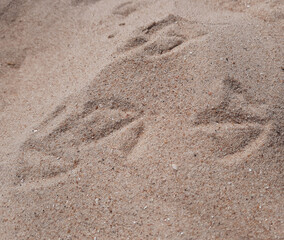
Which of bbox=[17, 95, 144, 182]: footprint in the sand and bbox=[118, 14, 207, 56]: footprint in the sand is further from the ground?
bbox=[118, 14, 207, 56]: footprint in the sand

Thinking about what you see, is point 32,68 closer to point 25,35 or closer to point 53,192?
point 25,35

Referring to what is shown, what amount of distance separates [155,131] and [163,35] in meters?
0.67

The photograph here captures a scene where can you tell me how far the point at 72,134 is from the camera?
1.71 m

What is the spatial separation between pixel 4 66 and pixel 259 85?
1758 mm

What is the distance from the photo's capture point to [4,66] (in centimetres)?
230

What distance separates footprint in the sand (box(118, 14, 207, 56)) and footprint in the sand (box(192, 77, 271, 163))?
43 centimetres

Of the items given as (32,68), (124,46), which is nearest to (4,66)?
(32,68)

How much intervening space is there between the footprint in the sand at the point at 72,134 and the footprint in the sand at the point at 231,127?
0.34 meters

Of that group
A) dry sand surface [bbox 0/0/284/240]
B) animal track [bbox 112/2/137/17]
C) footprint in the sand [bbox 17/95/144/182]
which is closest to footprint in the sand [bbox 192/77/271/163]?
dry sand surface [bbox 0/0/284/240]

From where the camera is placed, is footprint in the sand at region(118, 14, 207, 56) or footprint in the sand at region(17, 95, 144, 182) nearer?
footprint in the sand at region(17, 95, 144, 182)

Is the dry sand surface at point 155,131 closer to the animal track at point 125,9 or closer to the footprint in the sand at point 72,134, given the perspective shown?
the footprint in the sand at point 72,134

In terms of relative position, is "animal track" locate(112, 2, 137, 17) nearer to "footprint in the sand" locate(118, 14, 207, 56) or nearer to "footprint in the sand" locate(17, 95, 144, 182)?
"footprint in the sand" locate(118, 14, 207, 56)

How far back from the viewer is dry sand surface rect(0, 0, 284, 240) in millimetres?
1433

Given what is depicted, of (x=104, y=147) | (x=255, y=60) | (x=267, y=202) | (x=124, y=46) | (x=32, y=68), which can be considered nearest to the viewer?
(x=267, y=202)
